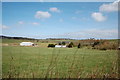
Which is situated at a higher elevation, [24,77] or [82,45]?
[82,45]

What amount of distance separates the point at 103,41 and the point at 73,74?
2.84 ft

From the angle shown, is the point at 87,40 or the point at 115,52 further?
the point at 115,52

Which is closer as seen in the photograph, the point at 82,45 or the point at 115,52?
the point at 82,45

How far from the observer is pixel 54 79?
7.83 feet

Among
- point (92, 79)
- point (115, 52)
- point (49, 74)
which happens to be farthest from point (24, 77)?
point (115, 52)

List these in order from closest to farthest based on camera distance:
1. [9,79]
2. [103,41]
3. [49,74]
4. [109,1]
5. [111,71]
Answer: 1. [9,79]
2. [49,74]
3. [111,71]
4. [103,41]
5. [109,1]

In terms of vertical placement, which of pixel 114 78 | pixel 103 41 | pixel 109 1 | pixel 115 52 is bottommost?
pixel 114 78

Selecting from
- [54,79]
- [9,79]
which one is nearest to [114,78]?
[54,79]

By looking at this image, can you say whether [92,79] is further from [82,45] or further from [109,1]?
[109,1]

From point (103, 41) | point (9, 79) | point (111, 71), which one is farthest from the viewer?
point (103, 41)

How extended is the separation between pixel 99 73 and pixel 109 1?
1453 millimetres

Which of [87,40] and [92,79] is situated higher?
[87,40]

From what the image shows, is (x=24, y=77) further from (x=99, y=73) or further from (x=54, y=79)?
(x=99, y=73)

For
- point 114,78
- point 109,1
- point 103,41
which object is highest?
point 109,1
